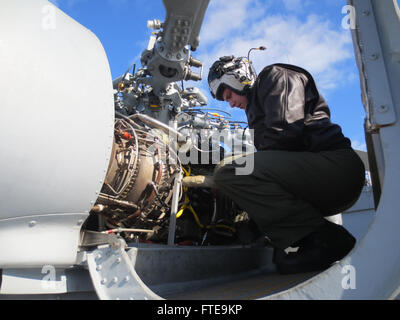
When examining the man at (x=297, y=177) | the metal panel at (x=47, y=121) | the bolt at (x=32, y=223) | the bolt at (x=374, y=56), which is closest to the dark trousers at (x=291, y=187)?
→ the man at (x=297, y=177)

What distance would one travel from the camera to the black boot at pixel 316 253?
1.83 m

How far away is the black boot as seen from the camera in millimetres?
1832

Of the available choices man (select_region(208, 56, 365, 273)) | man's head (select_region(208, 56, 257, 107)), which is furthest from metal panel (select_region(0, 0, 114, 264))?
man's head (select_region(208, 56, 257, 107))

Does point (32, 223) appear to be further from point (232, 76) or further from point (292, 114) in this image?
point (232, 76)

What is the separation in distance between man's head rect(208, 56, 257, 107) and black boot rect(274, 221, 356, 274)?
49.5 inches

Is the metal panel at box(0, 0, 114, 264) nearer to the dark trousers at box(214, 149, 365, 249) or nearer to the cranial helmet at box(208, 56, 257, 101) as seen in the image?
the dark trousers at box(214, 149, 365, 249)

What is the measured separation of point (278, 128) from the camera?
1.91 metres

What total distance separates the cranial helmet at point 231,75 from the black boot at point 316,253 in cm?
127

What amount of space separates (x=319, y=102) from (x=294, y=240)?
1.00 m

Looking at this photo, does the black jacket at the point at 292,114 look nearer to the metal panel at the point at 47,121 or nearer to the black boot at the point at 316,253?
the black boot at the point at 316,253

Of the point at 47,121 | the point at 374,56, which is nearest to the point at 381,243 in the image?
the point at 374,56
